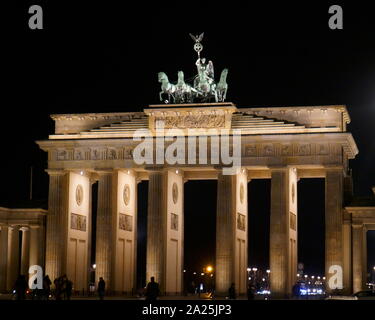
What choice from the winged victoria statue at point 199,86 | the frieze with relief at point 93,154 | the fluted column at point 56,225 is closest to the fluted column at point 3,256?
the fluted column at point 56,225

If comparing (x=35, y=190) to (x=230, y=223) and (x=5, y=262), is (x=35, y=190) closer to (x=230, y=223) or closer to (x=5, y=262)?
(x=5, y=262)

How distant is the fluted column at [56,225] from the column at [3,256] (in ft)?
23.8

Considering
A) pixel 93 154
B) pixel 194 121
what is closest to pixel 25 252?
pixel 93 154

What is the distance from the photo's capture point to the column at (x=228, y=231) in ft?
316

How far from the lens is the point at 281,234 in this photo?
9631 cm

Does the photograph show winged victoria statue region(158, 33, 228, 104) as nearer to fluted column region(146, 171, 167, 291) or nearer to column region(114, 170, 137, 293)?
fluted column region(146, 171, 167, 291)

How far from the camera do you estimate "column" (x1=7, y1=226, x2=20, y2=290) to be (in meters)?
107

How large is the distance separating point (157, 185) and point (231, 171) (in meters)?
6.76

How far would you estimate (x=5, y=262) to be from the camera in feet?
346

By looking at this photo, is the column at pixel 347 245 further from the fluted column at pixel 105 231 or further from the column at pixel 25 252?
the column at pixel 25 252

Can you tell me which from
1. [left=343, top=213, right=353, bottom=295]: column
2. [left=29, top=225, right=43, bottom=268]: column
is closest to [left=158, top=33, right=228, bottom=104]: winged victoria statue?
[left=343, top=213, right=353, bottom=295]: column

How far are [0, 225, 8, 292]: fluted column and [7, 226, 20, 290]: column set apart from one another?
850 millimetres

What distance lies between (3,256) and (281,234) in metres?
27.3

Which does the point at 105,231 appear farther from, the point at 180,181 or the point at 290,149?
the point at 290,149
